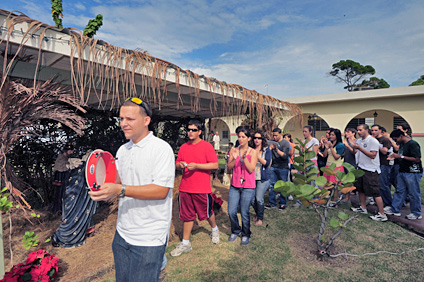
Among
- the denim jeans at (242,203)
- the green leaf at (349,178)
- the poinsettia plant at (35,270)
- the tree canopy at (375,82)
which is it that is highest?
the tree canopy at (375,82)

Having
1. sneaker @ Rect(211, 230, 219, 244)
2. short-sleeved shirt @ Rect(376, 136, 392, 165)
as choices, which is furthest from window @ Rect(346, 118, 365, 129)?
sneaker @ Rect(211, 230, 219, 244)

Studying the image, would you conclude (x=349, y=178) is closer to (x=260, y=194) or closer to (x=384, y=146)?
(x=260, y=194)

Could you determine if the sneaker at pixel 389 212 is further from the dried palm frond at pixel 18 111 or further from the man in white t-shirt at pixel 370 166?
the dried palm frond at pixel 18 111

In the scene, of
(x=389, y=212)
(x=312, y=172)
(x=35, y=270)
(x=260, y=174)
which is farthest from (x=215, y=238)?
(x=389, y=212)

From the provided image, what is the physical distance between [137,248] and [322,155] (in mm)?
5334

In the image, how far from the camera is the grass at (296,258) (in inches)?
105

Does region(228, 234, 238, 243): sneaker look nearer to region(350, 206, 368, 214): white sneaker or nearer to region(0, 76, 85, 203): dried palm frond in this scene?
region(0, 76, 85, 203): dried palm frond

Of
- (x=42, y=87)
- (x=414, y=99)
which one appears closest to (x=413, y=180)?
(x=42, y=87)

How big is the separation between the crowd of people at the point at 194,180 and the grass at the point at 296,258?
262mm

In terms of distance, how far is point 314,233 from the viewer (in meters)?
3.85

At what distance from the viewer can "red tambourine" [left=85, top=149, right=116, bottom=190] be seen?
4.31ft

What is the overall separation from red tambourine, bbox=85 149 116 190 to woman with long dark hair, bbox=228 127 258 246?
2110 mm

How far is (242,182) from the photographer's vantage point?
11.0 ft

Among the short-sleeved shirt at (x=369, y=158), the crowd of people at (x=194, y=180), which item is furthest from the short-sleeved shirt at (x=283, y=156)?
the short-sleeved shirt at (x=369, y=158)
